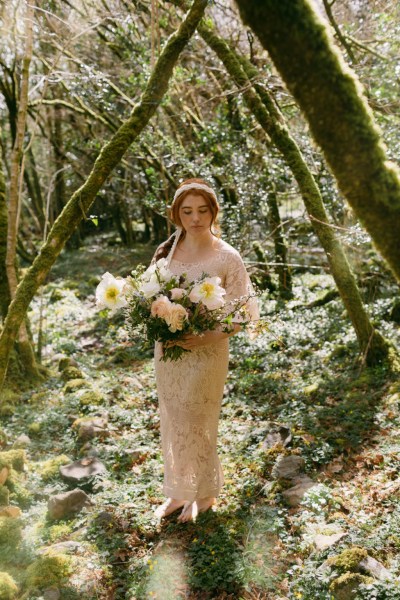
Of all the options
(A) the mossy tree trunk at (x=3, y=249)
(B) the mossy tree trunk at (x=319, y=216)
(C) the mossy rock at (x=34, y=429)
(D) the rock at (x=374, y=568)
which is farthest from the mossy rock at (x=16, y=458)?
(B) the mossy tree trunk at (x=319, y=216)

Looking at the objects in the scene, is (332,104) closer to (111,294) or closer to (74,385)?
(111,294)

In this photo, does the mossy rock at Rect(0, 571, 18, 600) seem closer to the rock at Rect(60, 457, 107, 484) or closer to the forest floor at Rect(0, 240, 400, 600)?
the forest floor at Rect(0, 240, 400, 600)

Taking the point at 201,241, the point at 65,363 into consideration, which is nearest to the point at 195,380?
the point at 201,241

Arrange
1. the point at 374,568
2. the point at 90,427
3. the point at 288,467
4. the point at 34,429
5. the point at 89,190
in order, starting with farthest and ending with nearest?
the point at 34,429
the point at 90,427
the point at 288,467
the point at 89,190
the point at 374,568

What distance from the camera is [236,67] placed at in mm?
6371

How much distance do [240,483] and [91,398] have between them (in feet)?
8.55

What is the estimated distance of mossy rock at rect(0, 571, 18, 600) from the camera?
3002 millimetres

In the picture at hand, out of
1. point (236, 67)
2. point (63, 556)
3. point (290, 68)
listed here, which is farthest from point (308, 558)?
point (236, 67)

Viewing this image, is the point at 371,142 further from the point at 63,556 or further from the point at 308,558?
the point at 63,556

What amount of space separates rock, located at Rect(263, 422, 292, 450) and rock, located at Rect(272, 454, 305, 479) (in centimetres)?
35

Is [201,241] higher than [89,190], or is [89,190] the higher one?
[89,190]

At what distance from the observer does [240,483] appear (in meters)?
4.62

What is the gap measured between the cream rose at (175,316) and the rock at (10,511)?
78.8 inches

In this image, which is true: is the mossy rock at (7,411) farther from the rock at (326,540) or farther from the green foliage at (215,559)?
the rock at (326,540)
